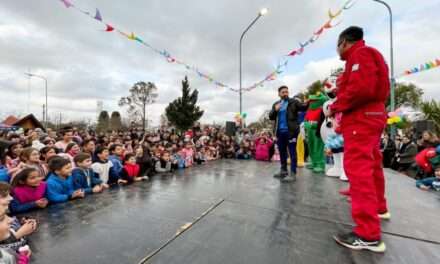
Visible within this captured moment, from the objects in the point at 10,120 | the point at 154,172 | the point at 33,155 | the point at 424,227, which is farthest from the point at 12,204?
the point at 10,120

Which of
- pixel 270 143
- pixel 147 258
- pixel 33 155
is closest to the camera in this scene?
pixel 147 258

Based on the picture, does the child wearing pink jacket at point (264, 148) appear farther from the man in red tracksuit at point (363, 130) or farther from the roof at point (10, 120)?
the roof at point (10, 120)

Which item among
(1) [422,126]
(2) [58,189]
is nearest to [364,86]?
(2) [58,189]

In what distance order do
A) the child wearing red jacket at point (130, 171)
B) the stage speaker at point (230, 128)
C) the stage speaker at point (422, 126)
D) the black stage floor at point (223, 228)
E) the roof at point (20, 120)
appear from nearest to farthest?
the black stage floor at point (223, 228), the child wearing red jacket at point (130, 171), the stage speaker at point (422, 126), the stage speaker at point (230, 128), the roof at point (20, 120)

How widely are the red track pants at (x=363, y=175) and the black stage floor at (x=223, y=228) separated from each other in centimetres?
18

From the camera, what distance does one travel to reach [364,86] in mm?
1499

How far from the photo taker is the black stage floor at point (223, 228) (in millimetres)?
1350

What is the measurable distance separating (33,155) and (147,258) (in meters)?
2.64

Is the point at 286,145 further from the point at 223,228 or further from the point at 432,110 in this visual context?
the point at 432,110

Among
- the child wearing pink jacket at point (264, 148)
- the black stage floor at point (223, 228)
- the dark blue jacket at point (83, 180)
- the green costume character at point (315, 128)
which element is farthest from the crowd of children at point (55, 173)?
the green costume character at point (315, 128)

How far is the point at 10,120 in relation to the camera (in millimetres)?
21828

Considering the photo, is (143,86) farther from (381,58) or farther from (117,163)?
(381,58)

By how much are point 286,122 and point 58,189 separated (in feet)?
10.3

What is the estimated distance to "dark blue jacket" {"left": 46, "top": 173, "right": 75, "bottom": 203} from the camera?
2424 millimetres
